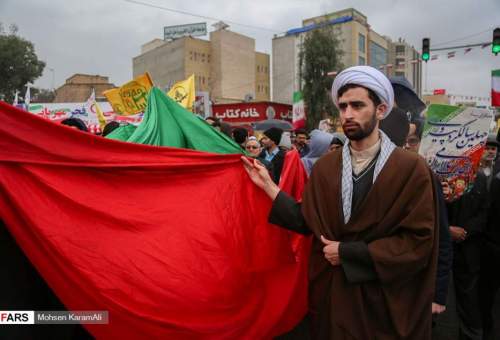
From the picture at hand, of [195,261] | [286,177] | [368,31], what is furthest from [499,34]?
[368,31]

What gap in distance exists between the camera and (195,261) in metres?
2.36

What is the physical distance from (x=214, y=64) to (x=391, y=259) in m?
67.4

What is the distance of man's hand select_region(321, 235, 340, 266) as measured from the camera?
2086 mm

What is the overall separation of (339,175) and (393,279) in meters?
0.60

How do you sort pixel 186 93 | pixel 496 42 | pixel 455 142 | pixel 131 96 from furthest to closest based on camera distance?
pixel 496 42 → pixel 186 93 → pixel 131 96 → pixel 455 142

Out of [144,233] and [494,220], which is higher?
[144,233]

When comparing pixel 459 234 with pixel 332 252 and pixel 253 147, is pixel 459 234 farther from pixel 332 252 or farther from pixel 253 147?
pixel 253 147

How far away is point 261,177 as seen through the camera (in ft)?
8.80

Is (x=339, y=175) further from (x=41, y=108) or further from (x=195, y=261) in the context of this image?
(x=41, y=108)

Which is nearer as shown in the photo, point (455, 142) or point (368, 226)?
point (368, 226)

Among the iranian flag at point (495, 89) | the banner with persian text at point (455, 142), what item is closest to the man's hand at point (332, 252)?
the banner with persian text at point (455, 142)

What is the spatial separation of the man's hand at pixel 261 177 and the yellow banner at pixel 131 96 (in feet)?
13.7

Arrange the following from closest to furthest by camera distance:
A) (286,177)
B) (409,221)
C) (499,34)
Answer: (409,221), (286,177), (499,34)

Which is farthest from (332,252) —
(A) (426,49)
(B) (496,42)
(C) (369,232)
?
(A) (426,49)
